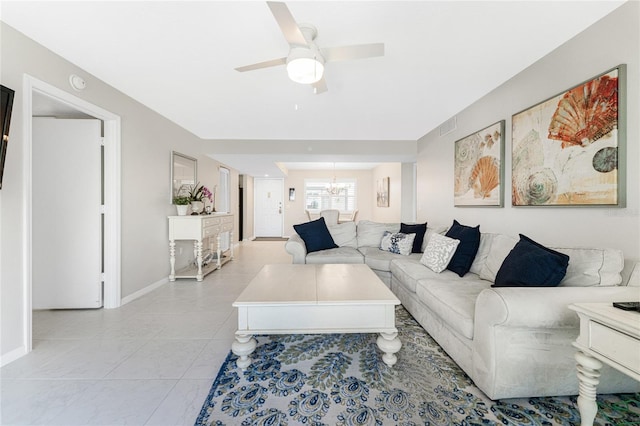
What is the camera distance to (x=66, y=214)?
2566 millimetres

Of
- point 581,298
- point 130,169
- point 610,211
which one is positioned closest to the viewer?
point 581,298

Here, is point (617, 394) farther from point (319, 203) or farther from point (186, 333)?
point (319, 203)

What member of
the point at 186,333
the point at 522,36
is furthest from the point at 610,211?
the point at 186,333

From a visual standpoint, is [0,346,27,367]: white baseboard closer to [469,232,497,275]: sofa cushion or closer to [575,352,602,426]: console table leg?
[575,352,602,426]: console table leg

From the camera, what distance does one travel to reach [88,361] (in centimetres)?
174

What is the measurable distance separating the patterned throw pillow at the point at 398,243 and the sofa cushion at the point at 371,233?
0.20 metres

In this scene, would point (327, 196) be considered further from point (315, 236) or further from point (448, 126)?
point (448, 126)

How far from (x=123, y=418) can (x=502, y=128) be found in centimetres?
364

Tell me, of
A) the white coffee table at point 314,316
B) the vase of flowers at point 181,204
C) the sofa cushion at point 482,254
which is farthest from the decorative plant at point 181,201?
the sofa cushion at point 482,254

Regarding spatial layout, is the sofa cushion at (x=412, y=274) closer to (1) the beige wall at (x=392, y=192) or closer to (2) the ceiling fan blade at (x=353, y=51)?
(2) the ceiling fan blade at (x=353, y=51)

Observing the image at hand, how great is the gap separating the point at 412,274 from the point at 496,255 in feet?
2.35

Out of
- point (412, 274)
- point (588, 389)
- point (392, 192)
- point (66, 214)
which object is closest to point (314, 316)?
point (412, 274)

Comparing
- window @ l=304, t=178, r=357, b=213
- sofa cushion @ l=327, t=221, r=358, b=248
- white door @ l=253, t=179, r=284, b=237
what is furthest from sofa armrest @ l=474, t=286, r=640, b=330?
white door @ l=253, t=179, r=284, b=237

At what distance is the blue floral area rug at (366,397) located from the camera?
4.16 ft
